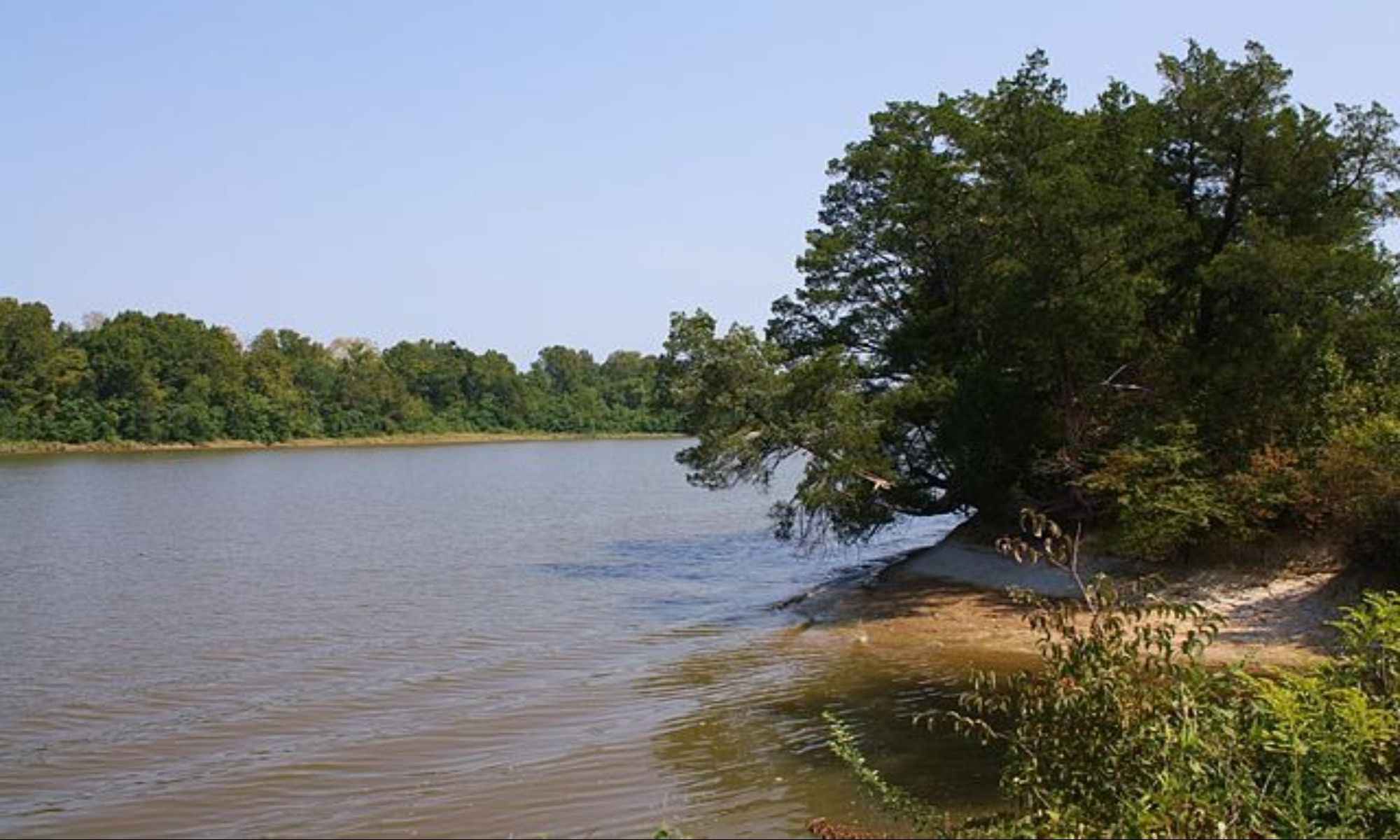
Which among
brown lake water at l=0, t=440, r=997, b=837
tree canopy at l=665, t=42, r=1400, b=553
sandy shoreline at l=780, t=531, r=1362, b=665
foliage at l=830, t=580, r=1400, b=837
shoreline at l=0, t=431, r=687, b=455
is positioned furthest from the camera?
shoreline at l=0, t=431, r=687, b=455

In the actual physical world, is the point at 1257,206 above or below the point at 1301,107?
below

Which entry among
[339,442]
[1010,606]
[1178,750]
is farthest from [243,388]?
[1178,750]

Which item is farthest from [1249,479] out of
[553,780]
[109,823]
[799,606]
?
[109,823]

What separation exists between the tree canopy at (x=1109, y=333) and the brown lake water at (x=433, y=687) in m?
4.64

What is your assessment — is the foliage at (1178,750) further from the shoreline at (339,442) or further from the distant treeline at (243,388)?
the distant treeline at (243,388)

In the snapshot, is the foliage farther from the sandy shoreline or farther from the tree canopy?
the tree canopy

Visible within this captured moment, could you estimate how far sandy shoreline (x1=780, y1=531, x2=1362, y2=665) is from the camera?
18.1 meters

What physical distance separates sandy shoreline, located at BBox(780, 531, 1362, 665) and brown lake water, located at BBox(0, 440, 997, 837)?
43.4 inches

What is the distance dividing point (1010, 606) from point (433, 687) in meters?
10.9

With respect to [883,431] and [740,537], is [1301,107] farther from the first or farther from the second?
[740,537]

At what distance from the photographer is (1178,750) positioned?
8180 mm

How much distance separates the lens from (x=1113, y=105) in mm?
23750

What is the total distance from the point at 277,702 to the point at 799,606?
11.1 metres

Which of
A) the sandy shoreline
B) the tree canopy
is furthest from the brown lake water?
the tree canopy
